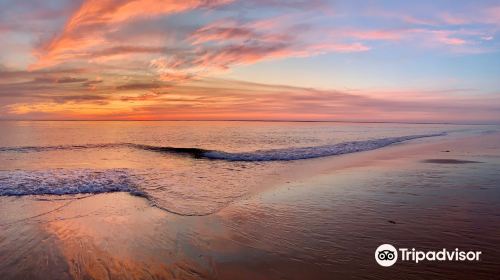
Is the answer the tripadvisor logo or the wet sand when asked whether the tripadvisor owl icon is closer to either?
the tripadvisor logo

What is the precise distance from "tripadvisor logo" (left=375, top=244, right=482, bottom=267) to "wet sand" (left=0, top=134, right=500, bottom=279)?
149 millimetres

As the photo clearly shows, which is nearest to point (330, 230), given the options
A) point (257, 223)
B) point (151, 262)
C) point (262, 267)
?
point (257, 223)

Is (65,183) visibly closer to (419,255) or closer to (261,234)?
(261,234)

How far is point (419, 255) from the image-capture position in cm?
516

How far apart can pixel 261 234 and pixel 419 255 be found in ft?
8.95

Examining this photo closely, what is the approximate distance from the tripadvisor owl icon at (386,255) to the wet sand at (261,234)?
4.9 inches

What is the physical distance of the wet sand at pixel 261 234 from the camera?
4863 millimetres

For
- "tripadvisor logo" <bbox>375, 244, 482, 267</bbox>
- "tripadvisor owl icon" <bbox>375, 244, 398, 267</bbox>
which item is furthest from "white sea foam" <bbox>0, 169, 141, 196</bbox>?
"tripadvisor logo" <bbox>375, 244, 482, 267</bbox>

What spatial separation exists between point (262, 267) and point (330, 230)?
6.76ft

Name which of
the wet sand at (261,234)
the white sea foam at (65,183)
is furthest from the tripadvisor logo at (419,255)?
the white sea foam at (65,183)

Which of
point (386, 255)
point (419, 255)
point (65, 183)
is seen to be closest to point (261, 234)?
point (386, 255)

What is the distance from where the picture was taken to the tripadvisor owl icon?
4989 mm

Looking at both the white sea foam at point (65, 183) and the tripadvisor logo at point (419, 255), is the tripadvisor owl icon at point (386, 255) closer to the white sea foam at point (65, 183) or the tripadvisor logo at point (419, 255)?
the tripadvisor logo at point (419, 255)

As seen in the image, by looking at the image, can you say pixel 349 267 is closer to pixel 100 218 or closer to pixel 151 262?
pixel 151 262
